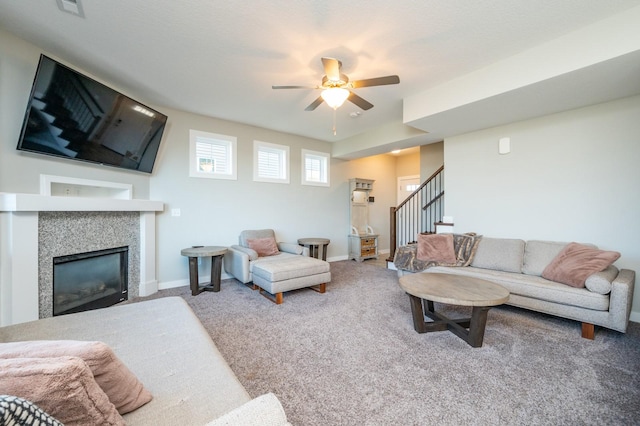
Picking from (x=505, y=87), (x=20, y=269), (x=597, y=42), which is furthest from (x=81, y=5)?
(x=597, y=42)

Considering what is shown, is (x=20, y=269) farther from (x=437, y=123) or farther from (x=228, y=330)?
(x=437, y=123)

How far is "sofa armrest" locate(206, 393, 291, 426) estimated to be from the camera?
2.35 feet

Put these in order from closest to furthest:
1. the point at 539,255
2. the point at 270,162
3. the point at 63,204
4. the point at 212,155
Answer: the point at 63,204 < the point at 539,255 < the point at 212,155 < the point at 270,162

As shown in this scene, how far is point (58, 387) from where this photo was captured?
631 mm

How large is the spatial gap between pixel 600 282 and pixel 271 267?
10.7ft

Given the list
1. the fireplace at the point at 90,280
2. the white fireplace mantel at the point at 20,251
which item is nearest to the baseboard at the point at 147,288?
the fireplace at the point at 90,280

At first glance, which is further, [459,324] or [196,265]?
[196,265]

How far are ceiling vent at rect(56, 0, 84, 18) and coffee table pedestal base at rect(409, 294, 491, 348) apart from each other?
3.57 metres

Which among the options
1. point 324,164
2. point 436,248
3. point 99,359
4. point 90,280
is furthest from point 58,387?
point 324,164

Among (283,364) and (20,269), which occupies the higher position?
(20,269)

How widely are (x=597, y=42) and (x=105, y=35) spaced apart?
4122mm

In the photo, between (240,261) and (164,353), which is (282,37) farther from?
Result: (240,261)

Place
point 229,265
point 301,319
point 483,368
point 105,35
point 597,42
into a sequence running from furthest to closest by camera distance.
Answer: point 229,265 < point 301,319 < point 105,35 < point 597,42 < point 483,368

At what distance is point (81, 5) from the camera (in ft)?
6.36
